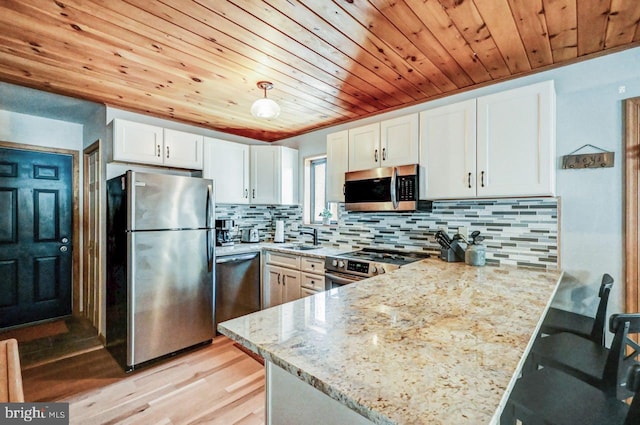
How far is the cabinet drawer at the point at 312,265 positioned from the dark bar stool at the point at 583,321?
5.54 feet

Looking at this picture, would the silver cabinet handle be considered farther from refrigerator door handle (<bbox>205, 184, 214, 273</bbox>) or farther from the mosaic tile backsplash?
refrigerator door handle (<bbox>205, 184, 214, 273</bbox>)

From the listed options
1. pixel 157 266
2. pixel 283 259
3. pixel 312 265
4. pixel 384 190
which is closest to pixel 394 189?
pixel 384 190

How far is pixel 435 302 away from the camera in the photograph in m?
1.29

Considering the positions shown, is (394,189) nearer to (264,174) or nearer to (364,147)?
(364,147)

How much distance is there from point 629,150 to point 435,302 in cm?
165

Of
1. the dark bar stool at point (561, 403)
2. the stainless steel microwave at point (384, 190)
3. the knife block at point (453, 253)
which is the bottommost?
the dark bar stool at point (561, 403)

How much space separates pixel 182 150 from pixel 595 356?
3.45 m

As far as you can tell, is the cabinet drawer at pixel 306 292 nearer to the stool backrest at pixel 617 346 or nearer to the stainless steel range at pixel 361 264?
the stainless steel range at pixel 361 264

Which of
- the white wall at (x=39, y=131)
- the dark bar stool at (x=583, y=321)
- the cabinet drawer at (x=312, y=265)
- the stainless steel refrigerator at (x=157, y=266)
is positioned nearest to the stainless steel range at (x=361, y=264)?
the cabinet drawer at (x=312, y=265)

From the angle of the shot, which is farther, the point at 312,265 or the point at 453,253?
the point at 312,265

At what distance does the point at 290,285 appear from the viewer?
10.1 ft

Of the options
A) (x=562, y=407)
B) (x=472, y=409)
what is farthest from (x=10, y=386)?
(x=562, y=407)

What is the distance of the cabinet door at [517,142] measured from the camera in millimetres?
1852

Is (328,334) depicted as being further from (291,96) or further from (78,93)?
(78,93)
